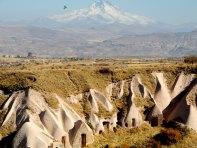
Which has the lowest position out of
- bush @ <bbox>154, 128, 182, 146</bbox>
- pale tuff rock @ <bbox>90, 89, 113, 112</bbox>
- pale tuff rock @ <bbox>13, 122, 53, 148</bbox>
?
bush @ <bbox>154, 128, 182, 146</bbox>

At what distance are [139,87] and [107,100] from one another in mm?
6810

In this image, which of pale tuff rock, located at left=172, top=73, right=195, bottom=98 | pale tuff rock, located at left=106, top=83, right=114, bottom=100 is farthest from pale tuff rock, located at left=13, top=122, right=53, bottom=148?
pale tuff rock, located at left=172, top=73, right=195, bottom=98

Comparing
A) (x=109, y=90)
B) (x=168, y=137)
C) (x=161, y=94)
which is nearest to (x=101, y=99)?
(x=109, y=90)

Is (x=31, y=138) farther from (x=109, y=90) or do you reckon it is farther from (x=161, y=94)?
(x=161, y=94)

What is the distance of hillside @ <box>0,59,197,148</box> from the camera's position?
78.9 metres

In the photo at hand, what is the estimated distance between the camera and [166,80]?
98.3 meters

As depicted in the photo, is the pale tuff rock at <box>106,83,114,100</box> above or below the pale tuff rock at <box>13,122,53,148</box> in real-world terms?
above

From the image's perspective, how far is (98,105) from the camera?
89562mm

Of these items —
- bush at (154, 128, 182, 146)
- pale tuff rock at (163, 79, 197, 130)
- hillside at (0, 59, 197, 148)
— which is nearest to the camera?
bush at (154, 128, 182, 146)

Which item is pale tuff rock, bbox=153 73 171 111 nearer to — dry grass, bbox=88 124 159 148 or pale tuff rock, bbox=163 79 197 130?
pale tuff rock, bbox=163 79 197 130

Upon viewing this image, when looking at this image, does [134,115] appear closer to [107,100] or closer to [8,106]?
[107,100]

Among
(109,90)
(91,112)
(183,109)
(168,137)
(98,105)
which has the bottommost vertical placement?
(168,137)

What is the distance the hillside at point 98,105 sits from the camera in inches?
3108

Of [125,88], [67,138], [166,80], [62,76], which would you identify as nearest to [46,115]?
[67,138]
